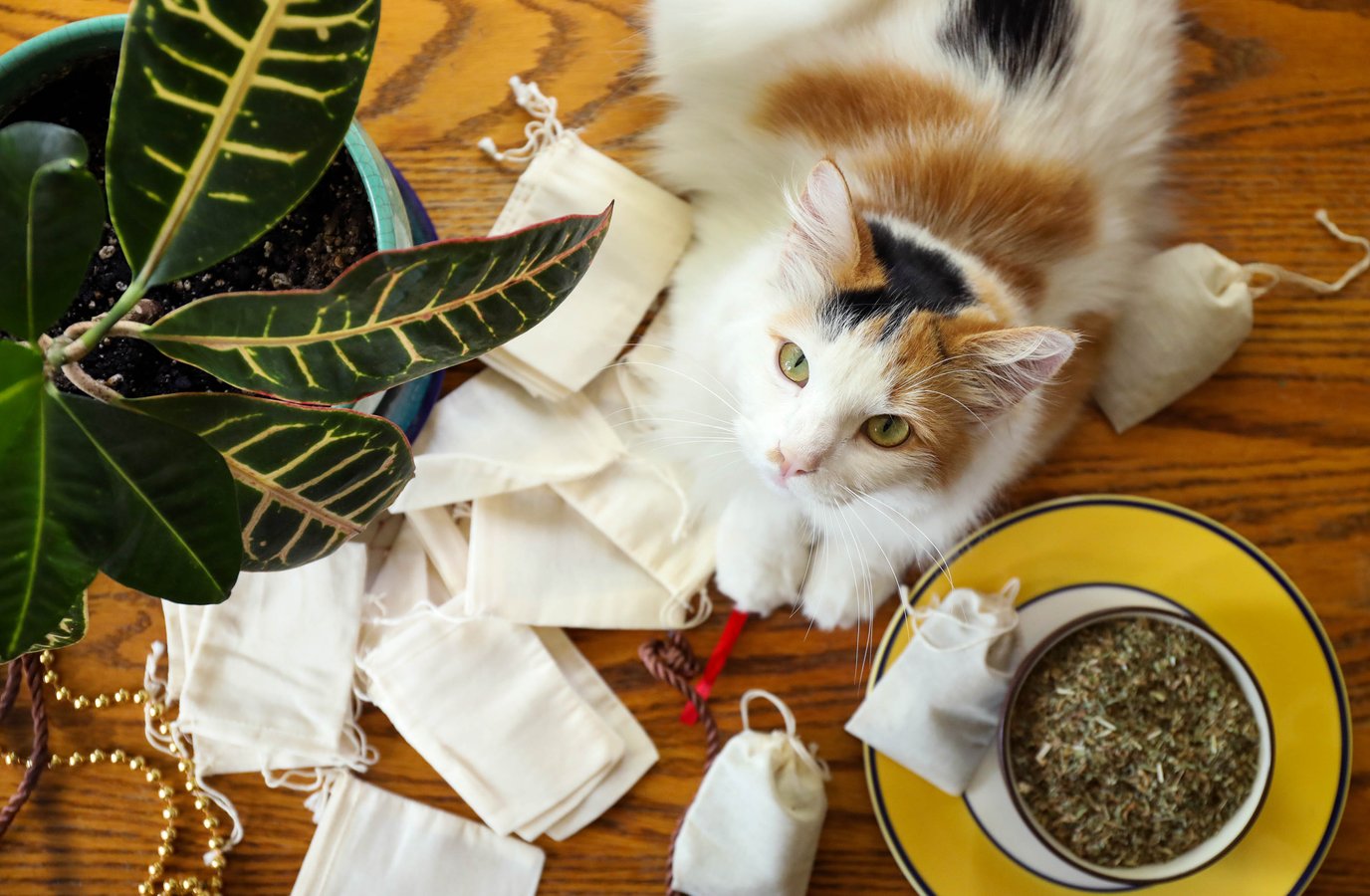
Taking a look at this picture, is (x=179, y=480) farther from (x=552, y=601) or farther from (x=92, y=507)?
(x=552, y=601)

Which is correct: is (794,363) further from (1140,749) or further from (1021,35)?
(1140,749)

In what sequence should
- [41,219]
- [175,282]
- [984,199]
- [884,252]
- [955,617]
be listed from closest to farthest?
[41,219]
[175,282]
[884,252]
[984,199]
[955,617]

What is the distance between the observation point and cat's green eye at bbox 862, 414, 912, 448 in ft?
2.68

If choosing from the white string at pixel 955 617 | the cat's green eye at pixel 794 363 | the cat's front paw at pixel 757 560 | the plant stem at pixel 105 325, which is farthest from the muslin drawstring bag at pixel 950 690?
the plant stem at pixel 105 325

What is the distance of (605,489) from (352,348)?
1.90 ft

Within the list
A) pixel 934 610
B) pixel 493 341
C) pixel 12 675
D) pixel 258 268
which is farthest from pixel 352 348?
pixel 12 675

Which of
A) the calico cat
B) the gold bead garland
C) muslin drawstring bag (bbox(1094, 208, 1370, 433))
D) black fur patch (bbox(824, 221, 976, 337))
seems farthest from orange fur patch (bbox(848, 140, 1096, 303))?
the gold bead garland

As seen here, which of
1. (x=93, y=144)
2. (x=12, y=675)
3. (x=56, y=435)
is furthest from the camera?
(x=12, y=675)

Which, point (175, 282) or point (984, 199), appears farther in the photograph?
point (984, 199)

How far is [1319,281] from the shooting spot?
45.2 inches

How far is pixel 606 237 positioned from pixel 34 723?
0.87 m

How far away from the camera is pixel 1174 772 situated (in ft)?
3.11

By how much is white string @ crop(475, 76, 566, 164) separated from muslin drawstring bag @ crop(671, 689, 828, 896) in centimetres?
74

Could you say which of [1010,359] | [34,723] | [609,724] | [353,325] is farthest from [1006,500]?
[34,723]
